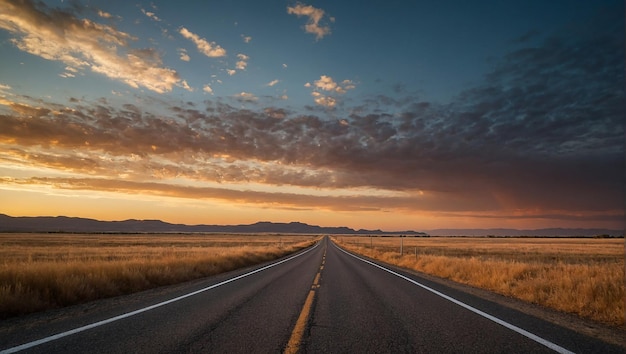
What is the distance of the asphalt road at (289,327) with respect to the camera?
5.13 meters

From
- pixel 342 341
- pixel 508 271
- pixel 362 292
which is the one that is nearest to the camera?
pixel 342 341

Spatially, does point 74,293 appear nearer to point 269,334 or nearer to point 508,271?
point 269,334

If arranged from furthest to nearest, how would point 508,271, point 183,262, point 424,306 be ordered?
point 183,262 < point 508,271 < point 424,306

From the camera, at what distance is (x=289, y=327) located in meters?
6.27

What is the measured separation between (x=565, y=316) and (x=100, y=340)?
9.02 metres

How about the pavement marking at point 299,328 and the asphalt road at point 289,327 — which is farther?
the asphalt road at point 289,327

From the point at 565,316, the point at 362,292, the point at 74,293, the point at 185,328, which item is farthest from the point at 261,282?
the point at 565,316

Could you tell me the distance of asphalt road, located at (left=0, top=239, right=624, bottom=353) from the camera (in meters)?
5.13

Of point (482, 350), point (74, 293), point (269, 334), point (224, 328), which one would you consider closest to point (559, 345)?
point (482, 350)

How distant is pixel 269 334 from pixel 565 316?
650 centimetres

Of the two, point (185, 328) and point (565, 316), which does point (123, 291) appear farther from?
point (565, 316)

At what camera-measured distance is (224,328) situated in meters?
6.16

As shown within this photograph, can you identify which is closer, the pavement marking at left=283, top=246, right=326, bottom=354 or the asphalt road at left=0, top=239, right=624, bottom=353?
the pavement marking at left=283, top=246, right=326, bottom=354

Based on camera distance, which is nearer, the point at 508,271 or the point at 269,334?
the point at 269,334
